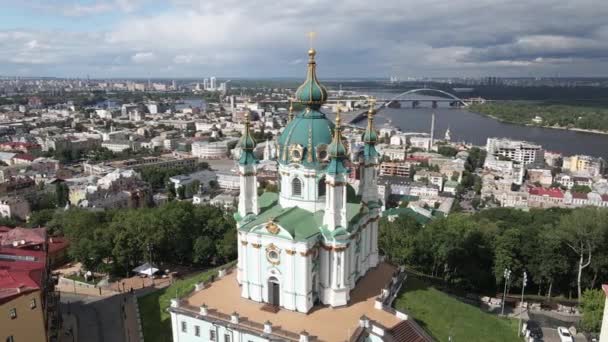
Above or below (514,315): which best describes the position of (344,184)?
above

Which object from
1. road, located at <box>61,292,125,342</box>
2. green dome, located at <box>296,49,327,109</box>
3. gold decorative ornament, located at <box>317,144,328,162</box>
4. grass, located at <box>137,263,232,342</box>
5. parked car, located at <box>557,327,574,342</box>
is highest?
green dome, located at <box>296,49,327,109</box>

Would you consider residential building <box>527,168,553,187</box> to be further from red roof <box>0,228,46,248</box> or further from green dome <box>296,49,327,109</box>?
red roof <box>0,228,46,248</box>

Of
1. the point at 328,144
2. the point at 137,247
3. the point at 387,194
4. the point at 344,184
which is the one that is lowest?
the point at 387,194

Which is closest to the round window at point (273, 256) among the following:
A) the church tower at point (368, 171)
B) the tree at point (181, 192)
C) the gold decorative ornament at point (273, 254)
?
the gold decorative ornament at point (273, 254)

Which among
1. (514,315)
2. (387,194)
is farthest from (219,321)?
(387,194)

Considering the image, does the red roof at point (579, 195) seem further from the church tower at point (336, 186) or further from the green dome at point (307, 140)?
the church tower at point (336, 186)

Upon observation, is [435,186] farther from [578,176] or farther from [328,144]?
[328,144]

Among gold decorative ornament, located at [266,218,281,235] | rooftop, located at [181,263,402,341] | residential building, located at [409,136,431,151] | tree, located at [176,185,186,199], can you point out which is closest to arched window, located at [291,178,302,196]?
gold decorative ornament, located at [266,218,281,235]
